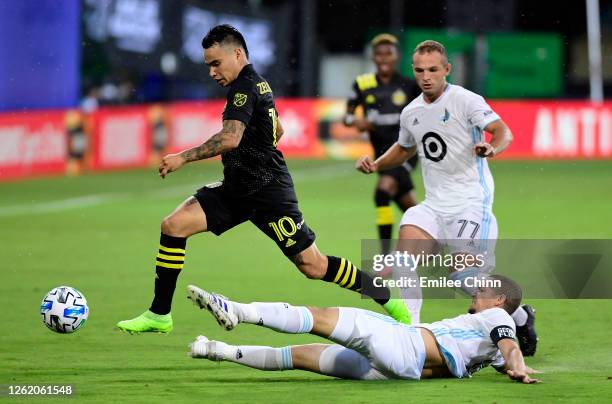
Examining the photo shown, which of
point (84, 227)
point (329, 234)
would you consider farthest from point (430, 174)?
point (84, 227)

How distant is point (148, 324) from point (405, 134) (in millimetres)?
2309

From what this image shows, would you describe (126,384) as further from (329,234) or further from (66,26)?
(66,26)

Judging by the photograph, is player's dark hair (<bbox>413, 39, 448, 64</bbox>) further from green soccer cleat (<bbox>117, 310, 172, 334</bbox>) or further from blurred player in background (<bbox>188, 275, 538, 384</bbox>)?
green soccer cleat (<bbox>117, 310, 172, 334</bbox>)

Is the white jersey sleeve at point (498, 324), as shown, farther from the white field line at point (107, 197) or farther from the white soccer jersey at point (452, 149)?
the white field line at point (107, 197)

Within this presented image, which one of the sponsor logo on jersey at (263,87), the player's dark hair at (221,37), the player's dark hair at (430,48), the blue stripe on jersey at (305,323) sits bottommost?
the blue stripe on jersey at (305,323)

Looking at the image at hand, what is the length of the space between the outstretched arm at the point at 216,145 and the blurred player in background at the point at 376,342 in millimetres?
1153

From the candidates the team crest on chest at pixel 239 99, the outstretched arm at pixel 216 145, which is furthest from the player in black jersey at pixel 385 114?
the outstretched arm at pixel 216 145

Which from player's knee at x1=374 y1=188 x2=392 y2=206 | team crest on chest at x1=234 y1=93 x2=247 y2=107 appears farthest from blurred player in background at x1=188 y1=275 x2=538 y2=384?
player's knee at x1=374 y1=188 x2=392 y2=206

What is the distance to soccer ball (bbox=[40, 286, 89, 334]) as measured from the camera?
8.36m

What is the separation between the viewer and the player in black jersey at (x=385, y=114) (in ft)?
42.5

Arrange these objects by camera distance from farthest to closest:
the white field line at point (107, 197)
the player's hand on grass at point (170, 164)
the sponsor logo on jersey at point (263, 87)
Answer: the white field line at point (107, 197) → the sponsor logo on jersey at point (263, 87) → the player's hand on grass at point (170, 164)

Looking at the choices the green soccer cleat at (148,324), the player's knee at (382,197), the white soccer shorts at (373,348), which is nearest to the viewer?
the white soccer shorts at (373,348)

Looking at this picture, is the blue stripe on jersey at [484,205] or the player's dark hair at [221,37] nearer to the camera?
the player's dark hair at [221,37]

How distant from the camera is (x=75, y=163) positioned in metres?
25.3
